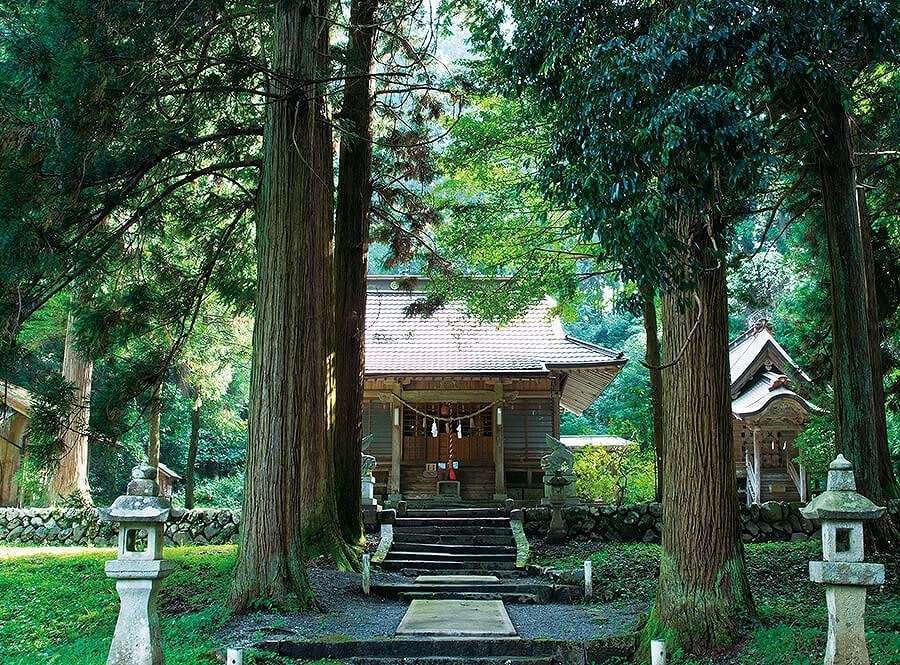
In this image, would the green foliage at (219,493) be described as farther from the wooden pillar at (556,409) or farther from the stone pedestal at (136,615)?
the stone pedestal at (136,615)

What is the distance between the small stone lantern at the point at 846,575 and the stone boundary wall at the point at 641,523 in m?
9.91

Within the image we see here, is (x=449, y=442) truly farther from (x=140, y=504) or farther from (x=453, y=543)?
(x=140, y=504)

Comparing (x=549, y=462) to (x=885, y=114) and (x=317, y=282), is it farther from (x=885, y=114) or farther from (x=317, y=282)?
(x=885, y=114)

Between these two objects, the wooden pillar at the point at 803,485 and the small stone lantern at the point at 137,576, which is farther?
the wooden pillar at the point at 803,485

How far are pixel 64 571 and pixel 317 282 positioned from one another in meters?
6.25

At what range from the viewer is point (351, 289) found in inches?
543

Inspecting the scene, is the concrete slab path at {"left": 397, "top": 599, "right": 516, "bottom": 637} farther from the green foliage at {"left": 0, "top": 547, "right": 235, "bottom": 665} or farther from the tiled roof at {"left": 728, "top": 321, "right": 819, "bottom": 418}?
the tiled roof at {"left": 728, "top": 321, "right": 819, "bottom": 418}

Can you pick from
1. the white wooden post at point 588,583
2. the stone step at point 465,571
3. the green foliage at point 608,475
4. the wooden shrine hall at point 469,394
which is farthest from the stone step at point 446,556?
the green foliage at point 608,475

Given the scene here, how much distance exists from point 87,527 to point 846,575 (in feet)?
54.9

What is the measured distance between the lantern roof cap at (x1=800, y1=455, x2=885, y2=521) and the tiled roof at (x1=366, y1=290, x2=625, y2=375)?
41.6ft

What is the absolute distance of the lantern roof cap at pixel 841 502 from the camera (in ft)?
18.2

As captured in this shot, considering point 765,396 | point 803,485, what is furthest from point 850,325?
point 765,396

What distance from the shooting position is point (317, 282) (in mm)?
11172

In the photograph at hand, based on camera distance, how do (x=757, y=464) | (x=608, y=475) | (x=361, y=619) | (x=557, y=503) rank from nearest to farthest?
(x=361, y=619)
(x=557, y=503)
(x=608, y=475)
(x=757, y=464)
